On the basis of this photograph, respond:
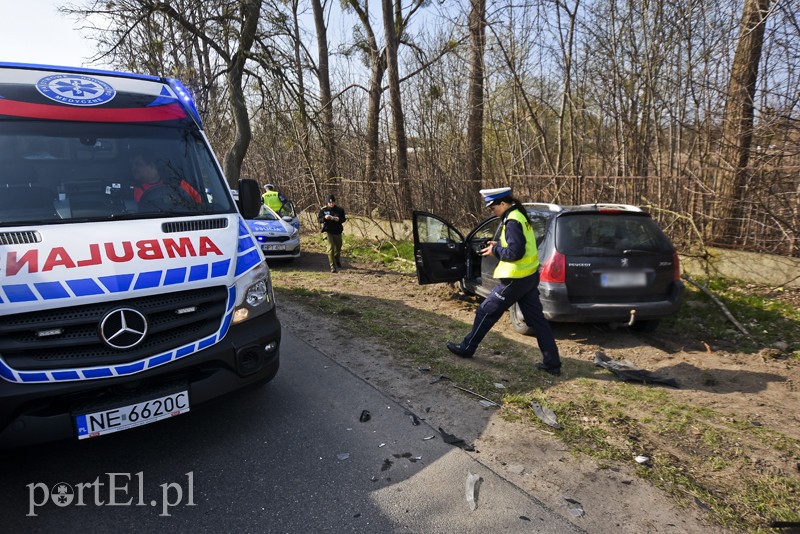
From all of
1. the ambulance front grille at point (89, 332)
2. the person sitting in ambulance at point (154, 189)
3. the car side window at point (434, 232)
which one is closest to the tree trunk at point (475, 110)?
the car side window at point (434, 232)

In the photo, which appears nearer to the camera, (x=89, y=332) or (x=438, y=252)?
(x=89, y=332)

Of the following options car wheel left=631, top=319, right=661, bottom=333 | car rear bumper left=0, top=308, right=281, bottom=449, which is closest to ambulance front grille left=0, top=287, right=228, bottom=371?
car rear bumper left=0, top=308, right=281, bottom=449

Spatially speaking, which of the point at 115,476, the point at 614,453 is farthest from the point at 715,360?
the point at 115,476

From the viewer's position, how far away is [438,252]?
22.3 feet

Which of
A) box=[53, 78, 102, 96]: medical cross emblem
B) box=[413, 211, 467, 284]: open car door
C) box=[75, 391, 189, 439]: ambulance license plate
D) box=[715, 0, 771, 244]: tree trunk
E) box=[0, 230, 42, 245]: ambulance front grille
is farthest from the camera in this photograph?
box=[715, 0, 771, 244]: tree trunk

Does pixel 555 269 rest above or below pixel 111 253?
below

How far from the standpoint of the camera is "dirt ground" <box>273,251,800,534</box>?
9.06 feet

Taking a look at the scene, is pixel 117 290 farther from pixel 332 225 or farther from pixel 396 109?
pixel 396 109

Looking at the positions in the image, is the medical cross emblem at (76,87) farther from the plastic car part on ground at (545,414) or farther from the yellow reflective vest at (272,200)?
the yellow reflective vest at (272,200)

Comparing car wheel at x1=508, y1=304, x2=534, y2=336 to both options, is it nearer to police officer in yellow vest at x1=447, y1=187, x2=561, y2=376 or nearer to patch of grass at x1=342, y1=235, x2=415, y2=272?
police officer in yellow vest at x1=447, y1=187, x2=561, y2=376

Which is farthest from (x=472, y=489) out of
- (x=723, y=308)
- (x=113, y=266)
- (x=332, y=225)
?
(x=332, y=225)

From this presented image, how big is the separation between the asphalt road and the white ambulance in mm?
428

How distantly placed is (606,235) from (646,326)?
52.7 inches

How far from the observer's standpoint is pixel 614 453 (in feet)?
10.8
